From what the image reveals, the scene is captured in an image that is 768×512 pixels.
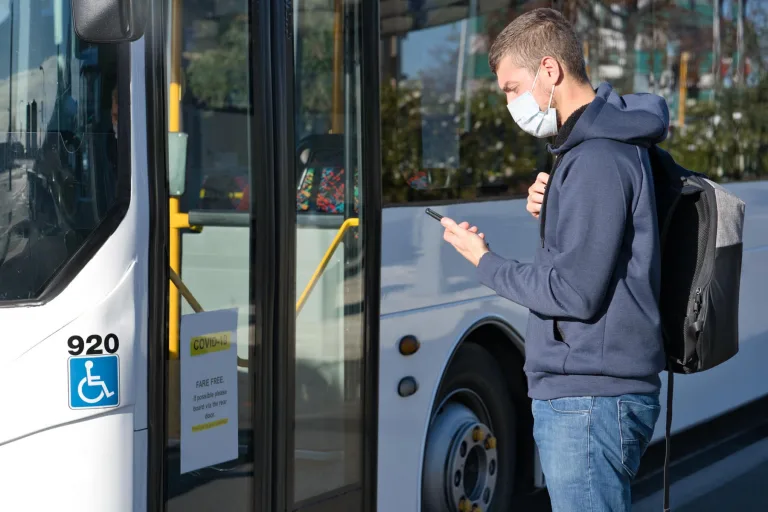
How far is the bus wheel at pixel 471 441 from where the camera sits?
15.5 ft

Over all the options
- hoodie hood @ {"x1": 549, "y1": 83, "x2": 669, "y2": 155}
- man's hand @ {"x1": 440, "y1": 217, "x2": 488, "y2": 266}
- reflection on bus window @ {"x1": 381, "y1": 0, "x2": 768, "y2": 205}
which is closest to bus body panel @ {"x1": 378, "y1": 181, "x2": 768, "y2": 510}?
reflection on bus window @ {"x1": 381, "y1": 0, "x2": 768, "y2": 205}

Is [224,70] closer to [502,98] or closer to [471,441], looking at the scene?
[502,98]

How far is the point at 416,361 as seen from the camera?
452 cm

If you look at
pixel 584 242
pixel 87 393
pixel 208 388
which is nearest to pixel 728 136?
pixel 208 388

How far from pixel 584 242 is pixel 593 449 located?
512 mm

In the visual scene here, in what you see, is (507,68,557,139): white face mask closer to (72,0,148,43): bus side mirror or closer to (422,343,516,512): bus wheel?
(72,0,148,43): bus side mirror

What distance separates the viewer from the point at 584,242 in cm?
265

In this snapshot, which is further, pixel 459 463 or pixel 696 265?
pixel 459 463

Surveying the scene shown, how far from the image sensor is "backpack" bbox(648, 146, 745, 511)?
9.27 feet

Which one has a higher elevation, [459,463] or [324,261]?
[324,261]

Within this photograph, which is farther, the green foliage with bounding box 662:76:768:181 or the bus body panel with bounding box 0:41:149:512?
the green foliage with bounding box 662:76:768:181

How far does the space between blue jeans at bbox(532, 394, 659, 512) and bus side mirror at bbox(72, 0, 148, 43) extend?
59.5 inches

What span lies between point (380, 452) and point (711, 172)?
11.2 feet

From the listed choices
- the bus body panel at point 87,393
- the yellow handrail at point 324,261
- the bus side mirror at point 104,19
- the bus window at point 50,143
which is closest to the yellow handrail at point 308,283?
the yellow handrail at point 324,261
